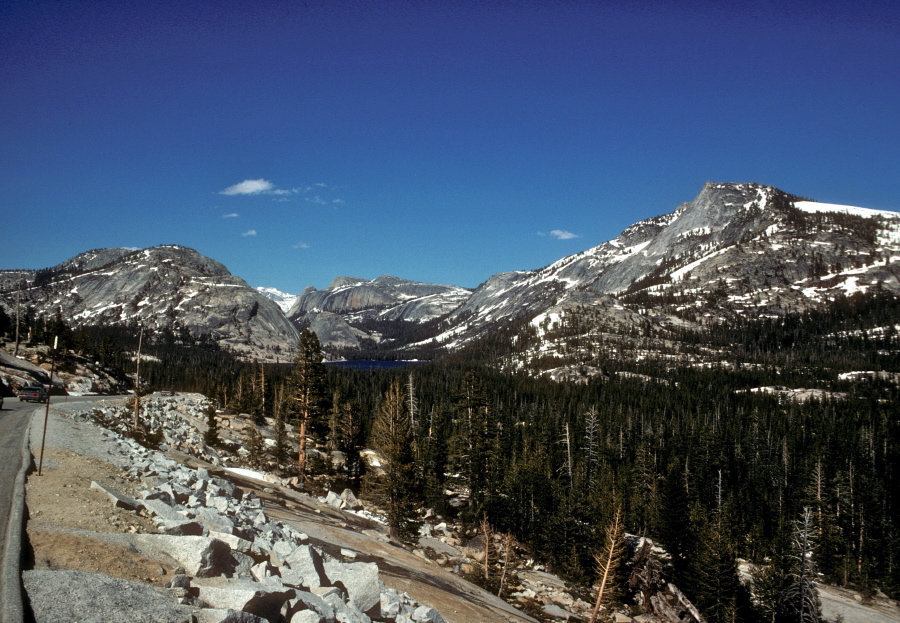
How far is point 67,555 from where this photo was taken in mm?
9203

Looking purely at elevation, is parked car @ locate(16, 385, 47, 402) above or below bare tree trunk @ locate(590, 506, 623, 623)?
above

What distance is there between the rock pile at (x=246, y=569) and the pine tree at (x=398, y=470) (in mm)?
17104

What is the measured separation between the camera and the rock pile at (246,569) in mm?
8273

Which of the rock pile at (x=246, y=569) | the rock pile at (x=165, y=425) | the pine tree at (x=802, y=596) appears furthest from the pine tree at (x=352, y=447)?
the pine tree at (x=802, y=596)

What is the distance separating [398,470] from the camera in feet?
116

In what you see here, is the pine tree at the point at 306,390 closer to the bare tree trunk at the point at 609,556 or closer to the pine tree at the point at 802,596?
the bare tree trunk at the point at 609,556

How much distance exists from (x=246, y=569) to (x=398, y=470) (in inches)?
1007

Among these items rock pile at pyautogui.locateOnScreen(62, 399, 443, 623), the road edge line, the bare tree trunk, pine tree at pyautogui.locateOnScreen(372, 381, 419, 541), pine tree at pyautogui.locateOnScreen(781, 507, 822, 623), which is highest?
the road edge line

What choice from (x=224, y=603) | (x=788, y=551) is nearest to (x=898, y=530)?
(x=788, y=551)

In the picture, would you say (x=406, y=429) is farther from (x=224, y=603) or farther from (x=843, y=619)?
(x=843, y=619)

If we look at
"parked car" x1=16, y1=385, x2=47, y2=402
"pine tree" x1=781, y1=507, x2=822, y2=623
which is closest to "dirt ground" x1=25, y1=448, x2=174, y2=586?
"parked car" x1=16, y1=385, x2=47, y2=402

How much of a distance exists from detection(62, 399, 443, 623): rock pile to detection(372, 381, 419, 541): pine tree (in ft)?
56.1

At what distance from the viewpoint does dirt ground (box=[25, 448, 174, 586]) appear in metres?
9.01

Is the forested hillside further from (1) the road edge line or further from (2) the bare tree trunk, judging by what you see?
(1) the road edge line
